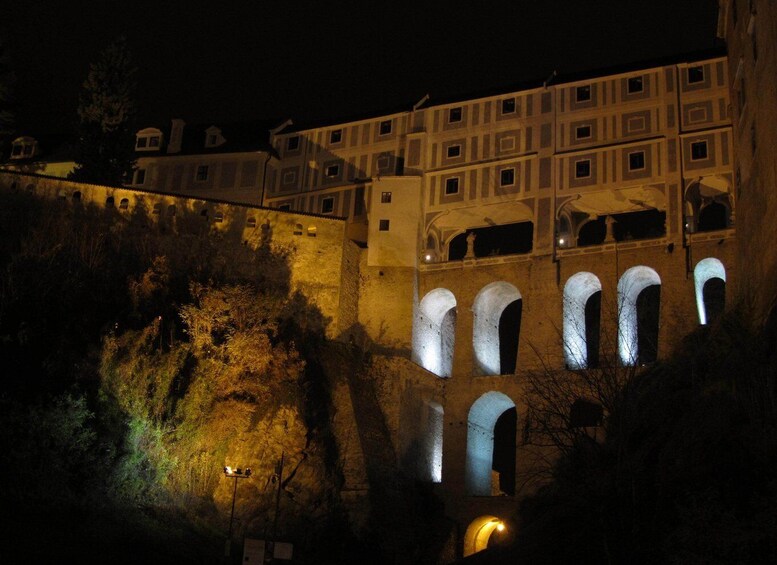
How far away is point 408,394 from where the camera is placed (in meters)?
39.7

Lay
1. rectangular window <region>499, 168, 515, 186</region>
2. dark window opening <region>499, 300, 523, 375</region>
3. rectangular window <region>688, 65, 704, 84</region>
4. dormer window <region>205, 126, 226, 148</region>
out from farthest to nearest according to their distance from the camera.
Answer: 1. dark window opening <region>499, 300, 523, 375</region>
2. dormer window <region>205, 126, 226, 148</region>
3. rectangular window <region>499, 168, 515, 186</region>
4. rectangular window <region>688, 65, 704, 84</region>

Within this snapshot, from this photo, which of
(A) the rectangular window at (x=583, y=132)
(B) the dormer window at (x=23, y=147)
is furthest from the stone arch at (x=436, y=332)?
(B) the dormer window at (x=23, y=147)

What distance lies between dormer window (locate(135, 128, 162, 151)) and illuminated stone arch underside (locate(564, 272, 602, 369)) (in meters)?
25.5

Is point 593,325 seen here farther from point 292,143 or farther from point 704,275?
point 292,143

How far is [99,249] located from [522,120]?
20.2 meters

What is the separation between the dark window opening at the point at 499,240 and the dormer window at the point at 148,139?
58.3ft

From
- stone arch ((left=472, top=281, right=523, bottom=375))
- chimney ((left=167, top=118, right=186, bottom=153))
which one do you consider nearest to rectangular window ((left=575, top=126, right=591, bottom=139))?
stone arch ((left=472, top=281, right=523, bottom=375))

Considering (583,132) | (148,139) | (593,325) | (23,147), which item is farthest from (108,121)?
(593,325)

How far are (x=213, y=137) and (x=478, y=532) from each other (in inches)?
1060

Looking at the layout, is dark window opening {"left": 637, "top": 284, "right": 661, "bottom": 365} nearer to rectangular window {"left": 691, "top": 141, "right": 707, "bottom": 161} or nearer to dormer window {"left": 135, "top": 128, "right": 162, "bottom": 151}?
rectangular window {"left": 691, "top": 141, "right": 707, "bottom": 161}

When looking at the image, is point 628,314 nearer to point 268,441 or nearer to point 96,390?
point 268,441

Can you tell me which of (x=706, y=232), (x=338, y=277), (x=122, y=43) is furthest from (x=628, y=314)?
(x=122, y=43)

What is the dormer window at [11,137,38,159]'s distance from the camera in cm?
5250

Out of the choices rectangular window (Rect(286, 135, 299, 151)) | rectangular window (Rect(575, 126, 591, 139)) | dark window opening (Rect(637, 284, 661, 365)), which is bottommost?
dark window opening (Rect(637, 284, 661, 365))
